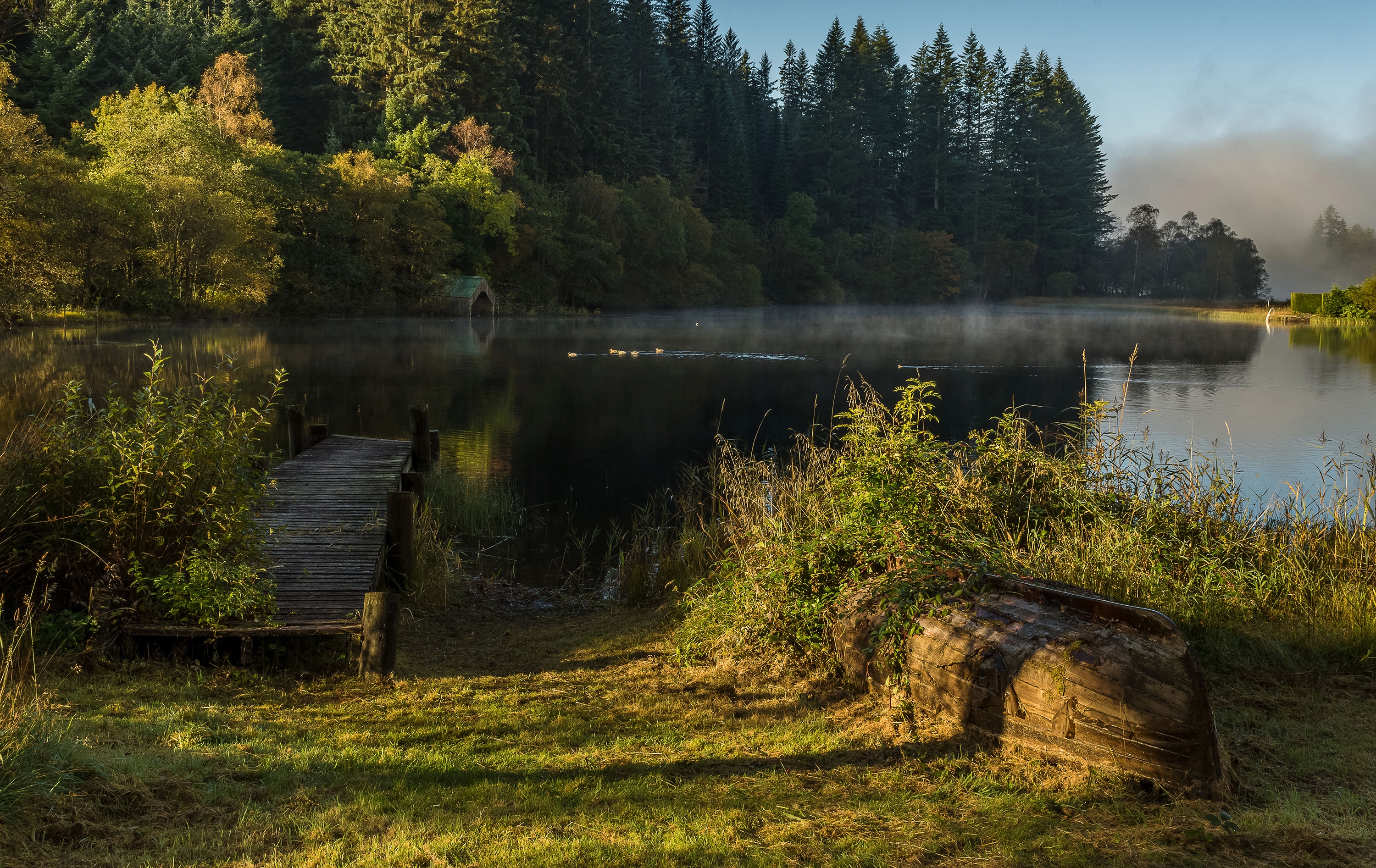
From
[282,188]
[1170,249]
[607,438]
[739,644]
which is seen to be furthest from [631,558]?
[1170,249]

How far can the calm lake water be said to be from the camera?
63.7 ft

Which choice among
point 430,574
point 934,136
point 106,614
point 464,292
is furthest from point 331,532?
point 934,136

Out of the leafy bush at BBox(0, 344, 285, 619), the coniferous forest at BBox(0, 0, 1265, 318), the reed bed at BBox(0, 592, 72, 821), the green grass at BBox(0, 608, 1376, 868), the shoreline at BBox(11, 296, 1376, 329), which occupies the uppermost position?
the coniferous forest at BBox(0, 0, 1265, 318)

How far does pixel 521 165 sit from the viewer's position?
67188mm

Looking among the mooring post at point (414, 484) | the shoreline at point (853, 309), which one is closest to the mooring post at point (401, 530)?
the mooring post at point (414, 484)

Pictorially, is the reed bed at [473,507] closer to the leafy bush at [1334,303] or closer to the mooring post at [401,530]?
the mooring post at [401,530]

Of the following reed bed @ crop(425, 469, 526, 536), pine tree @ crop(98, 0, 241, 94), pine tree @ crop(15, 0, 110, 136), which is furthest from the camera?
pine tree @ crop(98, 0, 241, 94)

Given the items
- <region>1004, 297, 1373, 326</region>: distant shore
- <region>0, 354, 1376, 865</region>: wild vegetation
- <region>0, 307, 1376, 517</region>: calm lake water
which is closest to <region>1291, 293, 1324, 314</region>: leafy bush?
<region>1004, 297, 1373, 326</region>: distant shore

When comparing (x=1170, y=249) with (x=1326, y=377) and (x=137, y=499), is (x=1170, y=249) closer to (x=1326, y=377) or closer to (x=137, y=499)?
(x=1326, y=377)

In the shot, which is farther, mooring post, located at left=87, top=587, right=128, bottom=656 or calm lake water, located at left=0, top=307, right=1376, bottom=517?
calm lake water, located at left=0, top=307, right=1376, bottom=517

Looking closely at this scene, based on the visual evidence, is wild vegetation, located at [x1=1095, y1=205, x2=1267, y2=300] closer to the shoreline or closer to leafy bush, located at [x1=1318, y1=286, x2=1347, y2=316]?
the shoreline

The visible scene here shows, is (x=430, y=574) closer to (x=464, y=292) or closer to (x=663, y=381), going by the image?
(x=663, y=381)

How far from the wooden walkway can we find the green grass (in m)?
0.68

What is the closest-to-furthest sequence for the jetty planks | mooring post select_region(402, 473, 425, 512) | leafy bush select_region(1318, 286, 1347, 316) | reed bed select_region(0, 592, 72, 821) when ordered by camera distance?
Result: reed bed select_region(0, 592, 72, 821)
the jetty planks
mooring post select_region(402, 473, 425, 512)
leafy bush select_region(1318, 286, 1347, 316)
